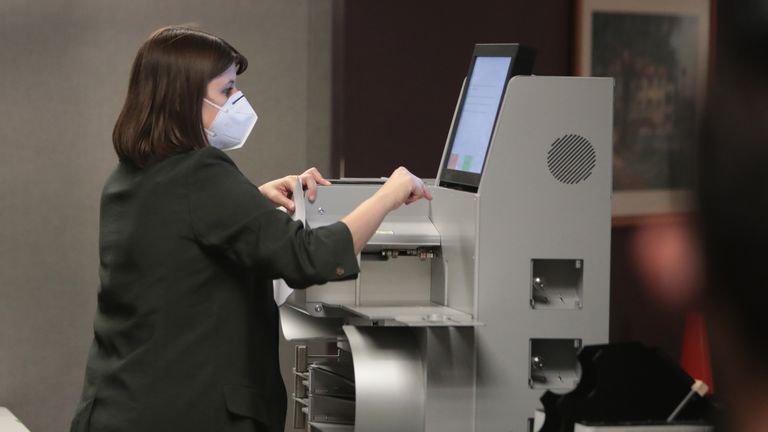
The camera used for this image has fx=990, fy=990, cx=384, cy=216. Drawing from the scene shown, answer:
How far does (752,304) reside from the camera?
0.83ft

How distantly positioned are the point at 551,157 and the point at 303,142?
7.71 ft

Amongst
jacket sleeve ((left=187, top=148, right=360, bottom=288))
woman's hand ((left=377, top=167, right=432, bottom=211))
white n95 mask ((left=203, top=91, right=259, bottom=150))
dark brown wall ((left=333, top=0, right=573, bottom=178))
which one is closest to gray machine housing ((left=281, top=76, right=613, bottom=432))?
woman's hand ((left=377, top=167, right=432, bottom=211))

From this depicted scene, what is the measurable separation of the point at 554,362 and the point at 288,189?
26.1 inches

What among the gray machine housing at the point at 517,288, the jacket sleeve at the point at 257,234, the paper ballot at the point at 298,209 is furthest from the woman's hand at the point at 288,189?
the jacket sleeve at the point at 257,234

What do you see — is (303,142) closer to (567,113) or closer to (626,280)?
(626,280)

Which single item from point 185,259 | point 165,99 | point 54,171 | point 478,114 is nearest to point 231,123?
point 165,99

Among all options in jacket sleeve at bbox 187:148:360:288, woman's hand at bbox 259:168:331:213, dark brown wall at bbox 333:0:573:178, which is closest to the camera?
jacket sleeve at bbox 187:148:360:288

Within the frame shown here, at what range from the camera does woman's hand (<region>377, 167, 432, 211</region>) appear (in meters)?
1.76

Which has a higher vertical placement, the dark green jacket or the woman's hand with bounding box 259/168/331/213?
the woman's hand with bounding box 259/168/331/213

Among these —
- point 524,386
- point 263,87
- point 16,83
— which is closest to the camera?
point 524,386

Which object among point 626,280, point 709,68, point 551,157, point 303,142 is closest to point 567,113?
point 551,157

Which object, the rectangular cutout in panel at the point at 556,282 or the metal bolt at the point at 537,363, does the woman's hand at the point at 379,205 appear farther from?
the metal bolt at the point at 537,363

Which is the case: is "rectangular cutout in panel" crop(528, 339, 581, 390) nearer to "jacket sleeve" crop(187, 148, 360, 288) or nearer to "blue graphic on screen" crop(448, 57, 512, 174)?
"blue graphic on screen" crop(448, 57, 512, 174)

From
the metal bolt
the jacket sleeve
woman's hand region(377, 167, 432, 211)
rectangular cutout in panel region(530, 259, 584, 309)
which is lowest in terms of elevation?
the metal bolt
